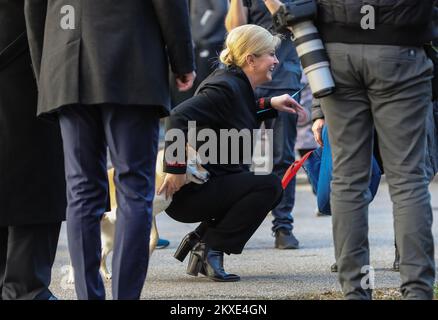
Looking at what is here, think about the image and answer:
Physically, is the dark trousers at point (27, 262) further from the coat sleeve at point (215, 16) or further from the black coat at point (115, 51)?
the coat sleeve at point (215, 16)

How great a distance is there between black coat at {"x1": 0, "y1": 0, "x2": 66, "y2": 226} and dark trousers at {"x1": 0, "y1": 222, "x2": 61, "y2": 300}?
79 mm

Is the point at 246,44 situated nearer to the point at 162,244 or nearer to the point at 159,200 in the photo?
the point at 159,200

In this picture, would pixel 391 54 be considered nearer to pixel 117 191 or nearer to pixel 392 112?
pixel 392 112

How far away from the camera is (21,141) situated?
4.84 m

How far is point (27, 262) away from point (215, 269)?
4.51 feet

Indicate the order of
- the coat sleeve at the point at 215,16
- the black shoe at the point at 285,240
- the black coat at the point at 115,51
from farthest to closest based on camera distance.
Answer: the coat sleeve at the point at 215,16
the black shoe at the point at 285,240
the black coat at the point at 115,51

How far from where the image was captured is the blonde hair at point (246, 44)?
19.6 ft

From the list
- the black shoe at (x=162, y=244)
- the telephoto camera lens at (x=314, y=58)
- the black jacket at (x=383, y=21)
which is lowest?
the black shoe at (x=162, y=244)

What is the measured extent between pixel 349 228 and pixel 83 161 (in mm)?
1095

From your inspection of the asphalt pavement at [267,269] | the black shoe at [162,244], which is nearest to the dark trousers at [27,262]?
the asphalt pavement at [267,269]

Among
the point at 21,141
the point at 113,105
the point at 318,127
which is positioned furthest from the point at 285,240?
the point at 113,105

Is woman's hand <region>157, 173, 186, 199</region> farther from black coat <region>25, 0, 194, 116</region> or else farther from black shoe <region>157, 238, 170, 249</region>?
black shoe <region>157, 238, 170, 249</region>

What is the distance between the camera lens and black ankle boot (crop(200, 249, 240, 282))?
235 inches

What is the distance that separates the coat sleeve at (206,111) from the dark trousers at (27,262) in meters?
0.97
